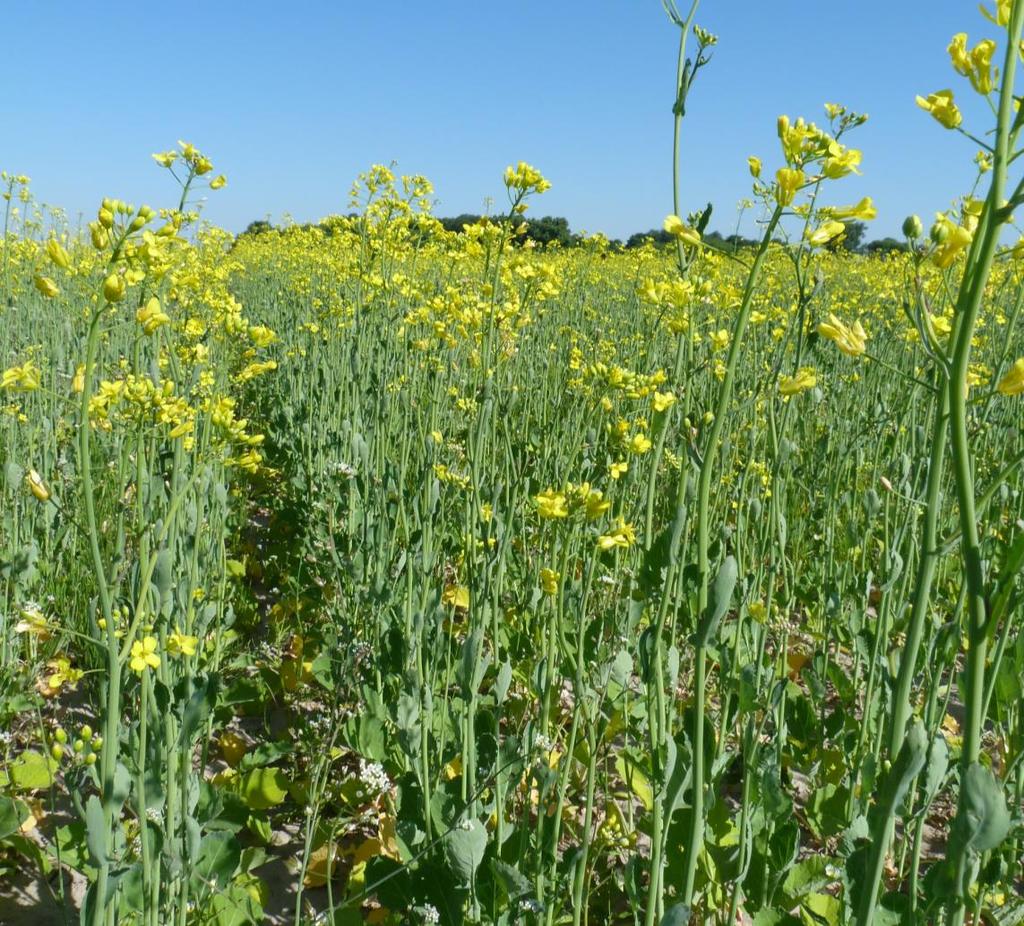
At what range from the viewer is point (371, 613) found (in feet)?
7.34

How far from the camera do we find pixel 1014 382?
0.93m

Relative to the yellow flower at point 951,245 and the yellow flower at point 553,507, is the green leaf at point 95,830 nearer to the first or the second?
the yellow flower at point 553,507

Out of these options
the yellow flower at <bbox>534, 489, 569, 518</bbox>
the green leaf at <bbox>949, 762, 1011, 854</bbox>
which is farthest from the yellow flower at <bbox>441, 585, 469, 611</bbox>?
the green leaf at <bbox>949, 762, 1011, 854</bbox>

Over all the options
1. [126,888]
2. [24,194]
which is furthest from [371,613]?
[24,194]

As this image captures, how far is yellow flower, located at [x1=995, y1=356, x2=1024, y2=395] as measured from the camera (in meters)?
0.91

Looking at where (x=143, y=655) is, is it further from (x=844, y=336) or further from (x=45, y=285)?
(x=844, y=336)

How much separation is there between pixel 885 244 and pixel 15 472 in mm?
25058

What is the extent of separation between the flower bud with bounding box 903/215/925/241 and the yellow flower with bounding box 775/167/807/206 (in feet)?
0.70

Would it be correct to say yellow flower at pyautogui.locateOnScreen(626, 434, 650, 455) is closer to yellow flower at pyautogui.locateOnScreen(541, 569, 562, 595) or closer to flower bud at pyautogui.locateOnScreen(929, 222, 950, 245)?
yellow flower at pyautogui.locateOnScreen(541, 569, 562, 595)

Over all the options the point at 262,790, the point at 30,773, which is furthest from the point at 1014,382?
the point at 30,773

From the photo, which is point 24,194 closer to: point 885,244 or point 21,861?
point 21,861

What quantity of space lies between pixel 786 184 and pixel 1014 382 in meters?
0.41

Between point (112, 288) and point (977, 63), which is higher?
point (977, 63)

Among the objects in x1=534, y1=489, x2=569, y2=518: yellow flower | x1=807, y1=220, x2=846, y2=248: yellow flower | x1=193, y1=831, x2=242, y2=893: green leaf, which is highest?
x1=807, y1=220, x2=846, y2=248: yellow flower
